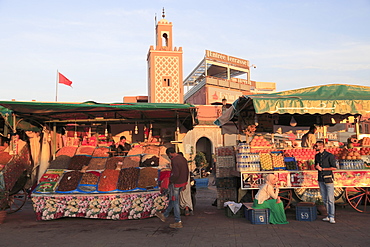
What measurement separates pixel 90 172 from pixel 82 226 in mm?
1493

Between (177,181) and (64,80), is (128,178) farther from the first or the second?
(64,80)

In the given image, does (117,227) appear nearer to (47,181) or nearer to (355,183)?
(47,181)

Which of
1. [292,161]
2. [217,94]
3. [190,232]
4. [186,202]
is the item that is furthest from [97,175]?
[217,94]

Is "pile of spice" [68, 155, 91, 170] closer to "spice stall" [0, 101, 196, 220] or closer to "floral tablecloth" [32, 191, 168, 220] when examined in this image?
"spice stall" [0, 101, 196, 220]

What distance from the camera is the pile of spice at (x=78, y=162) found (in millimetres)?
8633

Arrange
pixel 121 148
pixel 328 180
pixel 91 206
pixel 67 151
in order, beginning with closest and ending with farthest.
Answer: pixel 328 180 → pixel 91 206 → pixel 67 151 → pixel 121 148

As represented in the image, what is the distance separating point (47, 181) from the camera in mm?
7988

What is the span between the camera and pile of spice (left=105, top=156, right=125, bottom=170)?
28.4 feet

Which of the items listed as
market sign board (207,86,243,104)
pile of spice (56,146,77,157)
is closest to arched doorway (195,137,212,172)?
market sign board (207,86,243,104)

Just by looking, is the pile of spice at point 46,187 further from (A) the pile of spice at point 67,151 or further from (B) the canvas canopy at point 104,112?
(B) the canvas canopy at point 104,112

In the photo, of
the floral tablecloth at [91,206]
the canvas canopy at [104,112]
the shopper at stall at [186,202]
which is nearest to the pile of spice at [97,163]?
the floral tablecloth at [91,206]

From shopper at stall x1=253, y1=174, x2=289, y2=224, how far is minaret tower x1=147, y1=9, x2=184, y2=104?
80.4 feet

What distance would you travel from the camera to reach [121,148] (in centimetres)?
980

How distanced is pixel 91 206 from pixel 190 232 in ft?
8.16
